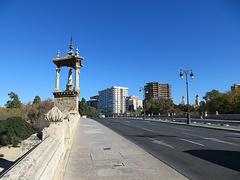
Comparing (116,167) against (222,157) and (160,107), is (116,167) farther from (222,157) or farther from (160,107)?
(160,107)

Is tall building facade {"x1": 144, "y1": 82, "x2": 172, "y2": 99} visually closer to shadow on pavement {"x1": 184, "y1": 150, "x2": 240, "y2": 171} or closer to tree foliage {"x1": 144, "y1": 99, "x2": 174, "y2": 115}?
tree foliage {"x1": 144, "y1": 99, "x2": 174, "y2": 115}

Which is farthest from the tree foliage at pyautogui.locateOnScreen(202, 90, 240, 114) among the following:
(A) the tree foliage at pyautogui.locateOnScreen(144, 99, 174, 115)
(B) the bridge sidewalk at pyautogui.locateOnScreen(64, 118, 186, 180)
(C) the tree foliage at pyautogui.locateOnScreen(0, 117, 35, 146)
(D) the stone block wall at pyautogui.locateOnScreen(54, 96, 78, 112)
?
(B) the bridge sidewalk at pyautogui.locateOnScreen(64, 118, 186, 180)

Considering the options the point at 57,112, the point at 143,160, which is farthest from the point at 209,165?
the point at 57,112

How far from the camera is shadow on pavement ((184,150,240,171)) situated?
1184 cm

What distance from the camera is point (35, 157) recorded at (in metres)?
4.53

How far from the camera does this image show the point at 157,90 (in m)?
188

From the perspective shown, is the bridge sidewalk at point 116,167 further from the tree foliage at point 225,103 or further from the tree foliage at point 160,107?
the tree foliage at point 160,107

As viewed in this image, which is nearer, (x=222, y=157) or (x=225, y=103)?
(x=222, y=157)

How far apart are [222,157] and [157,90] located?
575 feet

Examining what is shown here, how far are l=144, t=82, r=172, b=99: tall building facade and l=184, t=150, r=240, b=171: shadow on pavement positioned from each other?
525ft

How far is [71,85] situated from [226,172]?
1843 inches

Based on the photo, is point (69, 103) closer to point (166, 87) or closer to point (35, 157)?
point (35, 157)

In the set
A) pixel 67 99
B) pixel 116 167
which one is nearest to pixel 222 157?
pixel 116 167

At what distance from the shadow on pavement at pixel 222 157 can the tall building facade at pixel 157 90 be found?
160 metres
